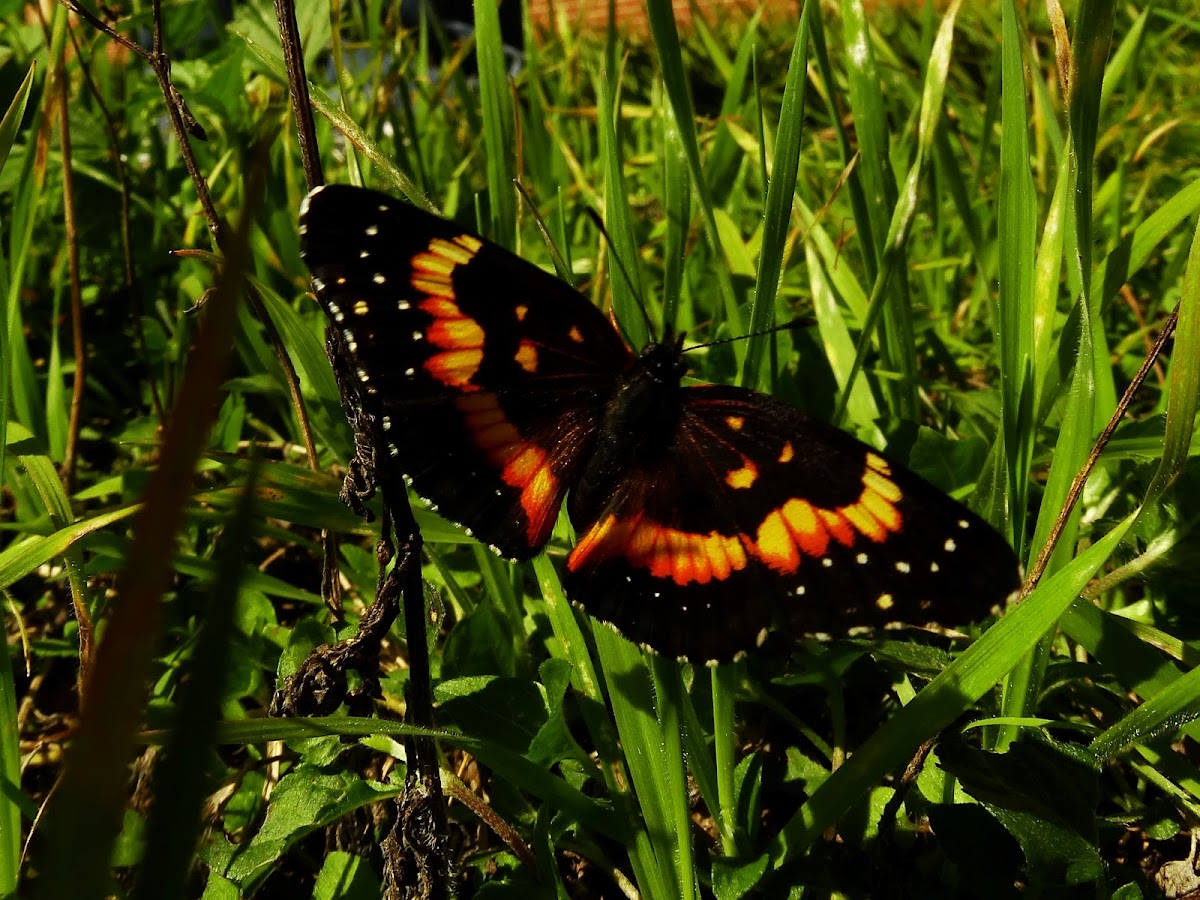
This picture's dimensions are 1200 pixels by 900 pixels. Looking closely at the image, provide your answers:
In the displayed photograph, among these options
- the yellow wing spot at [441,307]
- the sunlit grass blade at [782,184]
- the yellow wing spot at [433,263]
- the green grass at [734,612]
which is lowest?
the green grass at [734,612]

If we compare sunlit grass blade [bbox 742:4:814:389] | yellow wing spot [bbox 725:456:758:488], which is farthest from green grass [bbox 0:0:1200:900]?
yellow wing spot [bbox 725:456:758:488]

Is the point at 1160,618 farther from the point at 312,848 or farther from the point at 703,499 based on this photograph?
the point at 312,848

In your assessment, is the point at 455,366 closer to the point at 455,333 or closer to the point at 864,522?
the point at 455,333

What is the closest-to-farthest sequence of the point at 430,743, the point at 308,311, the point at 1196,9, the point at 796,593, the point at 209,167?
1. the point at 430,743
2. the point at 796,593
3. the point at 308,311
4. the point at 209,167
5. the point at 1196,9

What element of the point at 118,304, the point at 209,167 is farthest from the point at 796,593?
the point at 209,167

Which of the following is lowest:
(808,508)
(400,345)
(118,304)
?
(118,304)

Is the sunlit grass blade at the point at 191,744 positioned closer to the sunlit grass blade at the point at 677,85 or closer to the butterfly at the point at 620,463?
the butterfly at the point at 620,463

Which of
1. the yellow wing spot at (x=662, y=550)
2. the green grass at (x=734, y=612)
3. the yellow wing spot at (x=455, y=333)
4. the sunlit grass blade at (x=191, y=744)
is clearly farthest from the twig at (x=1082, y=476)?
the sunlit grass blade at (x=191, y=744)

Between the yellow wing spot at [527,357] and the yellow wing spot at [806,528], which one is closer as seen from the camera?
the yellow wing spot at [806,528]
